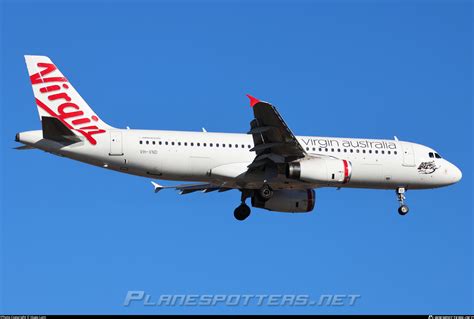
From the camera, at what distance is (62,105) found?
4053 centimetres

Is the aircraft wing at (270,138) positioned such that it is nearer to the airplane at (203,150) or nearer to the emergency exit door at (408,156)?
the airplane at (203,150)

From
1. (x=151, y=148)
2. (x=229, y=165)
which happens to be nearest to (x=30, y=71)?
(x=151, y=148)

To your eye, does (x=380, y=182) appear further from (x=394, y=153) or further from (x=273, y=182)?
(x=273, y=182)

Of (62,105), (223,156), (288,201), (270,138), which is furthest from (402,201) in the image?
(62,105)

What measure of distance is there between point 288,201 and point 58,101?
A: 1237 cm

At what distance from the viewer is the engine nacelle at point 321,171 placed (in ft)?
133

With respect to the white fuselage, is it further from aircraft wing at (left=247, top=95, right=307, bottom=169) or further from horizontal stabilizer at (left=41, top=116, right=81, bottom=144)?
aircraft wing at (left=247, top=95, right=307, bottom=169)

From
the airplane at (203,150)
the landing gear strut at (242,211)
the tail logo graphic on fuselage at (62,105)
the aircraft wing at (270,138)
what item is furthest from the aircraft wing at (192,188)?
the tail logo graphic on fuselage at (62,105)

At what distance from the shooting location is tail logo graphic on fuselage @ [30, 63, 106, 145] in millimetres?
40156

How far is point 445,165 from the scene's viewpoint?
46000 mm

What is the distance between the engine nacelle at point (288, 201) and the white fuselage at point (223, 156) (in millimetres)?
1968

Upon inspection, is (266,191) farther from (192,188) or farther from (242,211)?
(192,188)

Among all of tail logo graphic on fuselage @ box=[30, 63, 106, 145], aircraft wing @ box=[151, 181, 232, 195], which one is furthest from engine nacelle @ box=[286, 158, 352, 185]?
tail logo graphic on fuselage @ box=[30, 63, 106, 145]

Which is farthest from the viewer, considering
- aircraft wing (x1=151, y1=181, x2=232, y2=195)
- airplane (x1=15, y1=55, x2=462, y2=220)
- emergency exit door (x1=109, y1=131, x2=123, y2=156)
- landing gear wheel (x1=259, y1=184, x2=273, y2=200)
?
aircraft wing (x1=151, y1=181, x2=232, y2=195)
